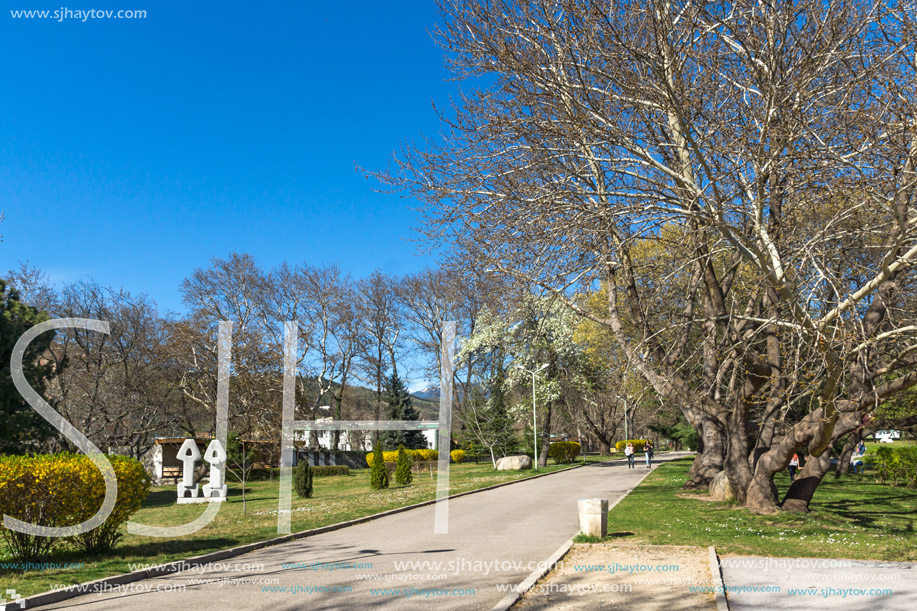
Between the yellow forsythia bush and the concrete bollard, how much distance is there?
712 cm

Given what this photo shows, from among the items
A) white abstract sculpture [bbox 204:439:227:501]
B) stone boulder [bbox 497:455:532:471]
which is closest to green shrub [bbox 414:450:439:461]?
stone boulder [bbox 497:455:532:471]

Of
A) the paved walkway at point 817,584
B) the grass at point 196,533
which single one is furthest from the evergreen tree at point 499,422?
the paved walkway at point 817,584

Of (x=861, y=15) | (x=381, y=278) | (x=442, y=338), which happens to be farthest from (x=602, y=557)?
(x=381, y=278)

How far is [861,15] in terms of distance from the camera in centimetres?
988

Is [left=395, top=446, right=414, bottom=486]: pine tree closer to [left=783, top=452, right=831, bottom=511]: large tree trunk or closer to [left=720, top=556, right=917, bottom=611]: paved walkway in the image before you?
[left=783, top=452, right=831, bottom=511]: large tree trunk

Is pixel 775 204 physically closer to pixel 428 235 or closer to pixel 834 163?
pixel 834 163

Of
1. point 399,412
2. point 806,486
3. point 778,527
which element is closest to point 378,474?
point 806,486

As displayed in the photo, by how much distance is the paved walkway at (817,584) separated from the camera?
6566 mm

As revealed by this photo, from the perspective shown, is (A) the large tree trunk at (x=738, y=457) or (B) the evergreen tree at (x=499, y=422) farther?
(B) the evergreen tree at (x=499, y=422)

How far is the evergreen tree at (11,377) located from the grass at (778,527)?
14.7m

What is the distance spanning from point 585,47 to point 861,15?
4201mm

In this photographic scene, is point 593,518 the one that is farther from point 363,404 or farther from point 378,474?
point 363,404

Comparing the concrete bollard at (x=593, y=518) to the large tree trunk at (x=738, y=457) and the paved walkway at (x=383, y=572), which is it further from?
the large tree trunk at (x=738, y=457)

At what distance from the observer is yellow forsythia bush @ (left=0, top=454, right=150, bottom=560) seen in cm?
862
